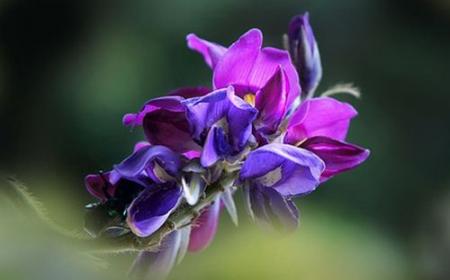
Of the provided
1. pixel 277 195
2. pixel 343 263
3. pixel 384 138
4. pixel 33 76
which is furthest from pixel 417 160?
pixel 277 195

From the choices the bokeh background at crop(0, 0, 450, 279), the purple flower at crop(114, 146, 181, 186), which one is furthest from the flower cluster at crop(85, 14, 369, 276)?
the bokeh background at crop(0, 0, 450, 279)

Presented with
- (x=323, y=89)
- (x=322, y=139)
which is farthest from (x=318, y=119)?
(x=323, y=89)

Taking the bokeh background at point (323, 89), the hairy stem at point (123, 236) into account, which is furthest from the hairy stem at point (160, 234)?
the bokeh background at point (323, 89)

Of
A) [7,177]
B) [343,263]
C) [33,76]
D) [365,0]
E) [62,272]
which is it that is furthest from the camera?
[33,76]

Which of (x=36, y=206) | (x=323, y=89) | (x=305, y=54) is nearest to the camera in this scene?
(x=36, y=206)

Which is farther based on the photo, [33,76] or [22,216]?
[33,76]

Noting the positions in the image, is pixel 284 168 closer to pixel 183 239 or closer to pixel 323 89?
pixel 183 239

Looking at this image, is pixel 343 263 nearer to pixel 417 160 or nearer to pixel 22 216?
pixel 417 160
